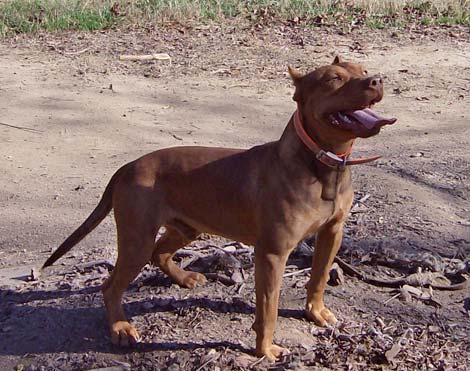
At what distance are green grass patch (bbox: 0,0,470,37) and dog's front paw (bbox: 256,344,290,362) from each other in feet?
26.5

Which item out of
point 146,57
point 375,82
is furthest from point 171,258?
point 146,57

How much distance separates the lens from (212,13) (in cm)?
1242

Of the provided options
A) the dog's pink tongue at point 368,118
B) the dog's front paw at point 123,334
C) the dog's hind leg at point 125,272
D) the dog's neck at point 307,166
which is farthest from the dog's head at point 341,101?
the dog's front paw at point 123,334


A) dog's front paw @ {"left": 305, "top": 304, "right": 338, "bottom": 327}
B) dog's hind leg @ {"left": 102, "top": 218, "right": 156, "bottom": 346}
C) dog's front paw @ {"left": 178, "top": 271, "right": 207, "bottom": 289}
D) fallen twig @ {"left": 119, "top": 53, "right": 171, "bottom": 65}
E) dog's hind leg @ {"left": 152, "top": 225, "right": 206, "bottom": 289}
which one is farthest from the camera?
fallen twig @ {"left": 119, "top": 53, "right": 171, "bottom": 65}

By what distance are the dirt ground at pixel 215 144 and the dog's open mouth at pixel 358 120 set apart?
3.99 ft

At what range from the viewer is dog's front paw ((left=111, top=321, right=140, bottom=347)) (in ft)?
15.8

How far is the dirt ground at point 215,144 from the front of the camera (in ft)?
16.0

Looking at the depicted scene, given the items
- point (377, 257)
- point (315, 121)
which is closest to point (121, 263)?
point (315, 121)

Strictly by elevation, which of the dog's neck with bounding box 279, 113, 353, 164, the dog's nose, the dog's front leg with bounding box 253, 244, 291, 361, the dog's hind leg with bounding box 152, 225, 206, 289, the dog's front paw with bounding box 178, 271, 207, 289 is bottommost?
the dog's front paw with bounding box 178, 271, 207, 289

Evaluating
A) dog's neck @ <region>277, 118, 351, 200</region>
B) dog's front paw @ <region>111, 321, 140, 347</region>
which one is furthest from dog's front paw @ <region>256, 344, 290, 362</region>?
dog's neck @ <region>277, 118, 351, 200</region>

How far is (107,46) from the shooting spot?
11.4 m

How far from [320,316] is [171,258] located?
92cm

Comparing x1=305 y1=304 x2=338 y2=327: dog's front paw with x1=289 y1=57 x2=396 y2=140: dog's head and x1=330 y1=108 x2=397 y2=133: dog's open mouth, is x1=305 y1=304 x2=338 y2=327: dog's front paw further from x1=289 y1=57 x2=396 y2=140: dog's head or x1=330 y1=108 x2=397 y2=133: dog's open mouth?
x1=330 y1=108 x2=397 y2=133: dog's open mouth

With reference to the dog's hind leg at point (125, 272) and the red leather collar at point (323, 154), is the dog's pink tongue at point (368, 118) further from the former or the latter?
the dog's hind leg at point (125, 272)
